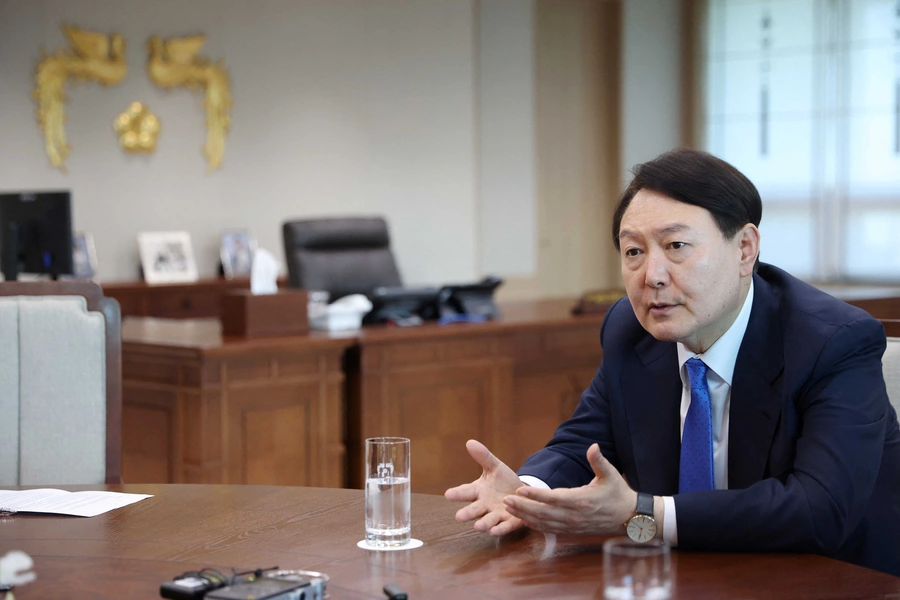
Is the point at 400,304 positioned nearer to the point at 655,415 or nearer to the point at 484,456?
the point at 655,415

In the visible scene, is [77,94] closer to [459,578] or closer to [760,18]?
[760,18]

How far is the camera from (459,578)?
4.35 ft

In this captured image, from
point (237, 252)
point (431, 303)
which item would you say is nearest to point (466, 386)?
point (431, 303)

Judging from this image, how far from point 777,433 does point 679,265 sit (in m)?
0.30

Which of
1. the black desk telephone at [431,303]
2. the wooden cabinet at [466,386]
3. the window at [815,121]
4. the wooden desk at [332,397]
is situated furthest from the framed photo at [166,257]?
the window at [815,121]

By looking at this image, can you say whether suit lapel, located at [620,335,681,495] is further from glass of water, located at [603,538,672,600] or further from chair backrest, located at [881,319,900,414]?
glass of water, located at [603,538,672,600]

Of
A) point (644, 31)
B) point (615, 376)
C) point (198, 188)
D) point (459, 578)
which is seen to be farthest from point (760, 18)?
point (459, 578)

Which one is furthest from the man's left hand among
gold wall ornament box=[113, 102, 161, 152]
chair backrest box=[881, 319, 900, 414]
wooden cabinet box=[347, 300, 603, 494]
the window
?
the window

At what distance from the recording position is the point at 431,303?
15.3ft

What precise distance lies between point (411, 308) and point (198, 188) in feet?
9.77

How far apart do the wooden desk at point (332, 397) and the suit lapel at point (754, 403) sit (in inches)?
92.2

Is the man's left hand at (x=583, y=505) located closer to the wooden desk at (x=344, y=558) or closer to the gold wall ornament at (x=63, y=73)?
the wooden desk at (x=344, y=558)

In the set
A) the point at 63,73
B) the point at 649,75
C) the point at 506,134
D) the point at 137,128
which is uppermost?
the point at 649,75

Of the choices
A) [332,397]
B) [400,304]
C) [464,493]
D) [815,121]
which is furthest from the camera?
[815,121]
